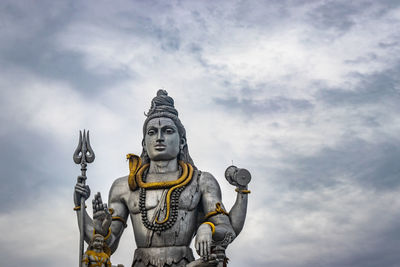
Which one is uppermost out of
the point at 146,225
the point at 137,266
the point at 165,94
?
the point at 165,94

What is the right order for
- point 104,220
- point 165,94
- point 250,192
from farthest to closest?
point 165,94, point 250,192, point 104,220

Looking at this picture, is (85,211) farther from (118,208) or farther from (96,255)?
(96,255)

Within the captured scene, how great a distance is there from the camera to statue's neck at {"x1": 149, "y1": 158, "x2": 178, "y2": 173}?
1245 cm

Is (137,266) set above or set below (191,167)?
below

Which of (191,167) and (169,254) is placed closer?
(169,254)

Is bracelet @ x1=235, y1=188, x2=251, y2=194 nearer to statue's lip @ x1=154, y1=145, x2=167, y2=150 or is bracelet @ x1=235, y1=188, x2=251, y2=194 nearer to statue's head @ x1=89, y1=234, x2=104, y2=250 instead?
statue's lip @ x1=154, y1=145, x2=167, y2=150

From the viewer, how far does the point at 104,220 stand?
36.4 feet

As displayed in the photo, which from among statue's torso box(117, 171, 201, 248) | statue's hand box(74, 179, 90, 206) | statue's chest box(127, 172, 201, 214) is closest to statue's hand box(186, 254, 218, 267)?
statue's torso box(117, 171, 201, 248)

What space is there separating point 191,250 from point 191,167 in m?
1.67

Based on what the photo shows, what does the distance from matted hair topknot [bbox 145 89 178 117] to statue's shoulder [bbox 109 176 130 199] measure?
1.46 meters

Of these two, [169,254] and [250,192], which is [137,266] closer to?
[169,254]

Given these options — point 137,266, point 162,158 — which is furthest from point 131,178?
point 137,266

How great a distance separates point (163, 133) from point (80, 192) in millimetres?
2083

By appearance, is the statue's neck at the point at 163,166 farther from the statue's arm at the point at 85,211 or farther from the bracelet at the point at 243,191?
the statue's arm at the point at 85,211
